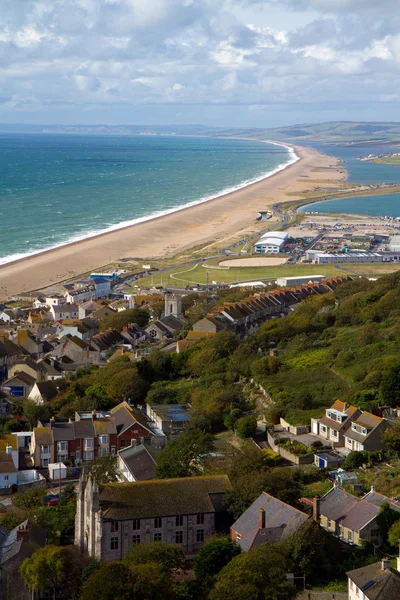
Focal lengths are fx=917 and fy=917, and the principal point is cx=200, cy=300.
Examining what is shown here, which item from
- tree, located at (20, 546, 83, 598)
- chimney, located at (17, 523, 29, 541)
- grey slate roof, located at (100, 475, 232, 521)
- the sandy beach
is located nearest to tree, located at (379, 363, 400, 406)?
grey slate roof, located at (100, 475, 232, 521)

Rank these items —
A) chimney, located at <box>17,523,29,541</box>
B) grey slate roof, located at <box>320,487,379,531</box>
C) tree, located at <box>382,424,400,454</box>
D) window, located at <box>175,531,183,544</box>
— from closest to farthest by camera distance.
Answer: chimney, located at <box>17,523,29,541</box>, grey slate roof, located at <box>320,487,379,531</box>, window, located at <box>175,531,183,544</box>, tree, located at <box>382,424,400,454</box>

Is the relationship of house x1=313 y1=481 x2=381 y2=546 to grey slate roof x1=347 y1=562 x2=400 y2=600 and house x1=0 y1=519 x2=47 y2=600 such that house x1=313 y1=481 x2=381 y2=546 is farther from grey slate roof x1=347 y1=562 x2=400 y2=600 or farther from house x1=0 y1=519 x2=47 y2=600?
house x1=0 y1=519 x2=47 y2=600

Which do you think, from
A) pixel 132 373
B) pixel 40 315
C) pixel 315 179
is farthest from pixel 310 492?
pixel 315 179

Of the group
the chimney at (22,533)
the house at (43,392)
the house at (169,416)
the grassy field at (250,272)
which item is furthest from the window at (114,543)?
the grassy field at (250,272)

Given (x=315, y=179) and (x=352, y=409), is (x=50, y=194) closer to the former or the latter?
(x=315, y=179)

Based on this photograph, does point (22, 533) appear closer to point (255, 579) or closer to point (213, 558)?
point (213, 558)
